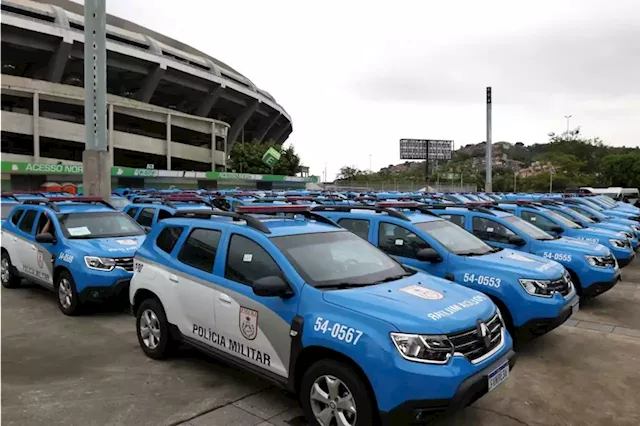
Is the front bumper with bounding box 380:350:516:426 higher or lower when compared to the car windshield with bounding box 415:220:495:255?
lower

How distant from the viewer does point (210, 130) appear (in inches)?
2042

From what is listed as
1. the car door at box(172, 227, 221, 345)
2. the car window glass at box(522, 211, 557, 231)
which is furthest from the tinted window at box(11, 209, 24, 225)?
the car window glass at box(522, 211, 557, 231)

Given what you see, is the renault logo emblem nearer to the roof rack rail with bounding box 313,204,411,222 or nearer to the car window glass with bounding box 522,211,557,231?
the roof rack rail with bounding box 313,204,411,222

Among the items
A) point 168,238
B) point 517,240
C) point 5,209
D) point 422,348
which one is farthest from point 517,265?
point 5,209

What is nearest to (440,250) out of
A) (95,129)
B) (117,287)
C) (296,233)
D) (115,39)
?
(296,233)

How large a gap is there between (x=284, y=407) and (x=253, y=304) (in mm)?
976

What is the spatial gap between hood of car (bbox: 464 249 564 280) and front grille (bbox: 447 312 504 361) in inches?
86.9

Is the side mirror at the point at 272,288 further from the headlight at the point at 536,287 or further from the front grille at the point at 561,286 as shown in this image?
the front grille at the point at 561,286

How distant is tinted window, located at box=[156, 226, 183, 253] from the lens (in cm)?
552

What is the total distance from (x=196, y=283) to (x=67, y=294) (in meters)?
3.60

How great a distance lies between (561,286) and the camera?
6094 millimetres

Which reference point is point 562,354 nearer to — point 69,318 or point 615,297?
point 615,297

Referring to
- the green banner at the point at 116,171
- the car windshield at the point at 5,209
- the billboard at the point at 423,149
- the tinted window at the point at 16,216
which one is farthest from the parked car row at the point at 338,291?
the billboard at the point at 423,149

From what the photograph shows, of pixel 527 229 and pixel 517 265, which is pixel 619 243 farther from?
pixel 517 265
